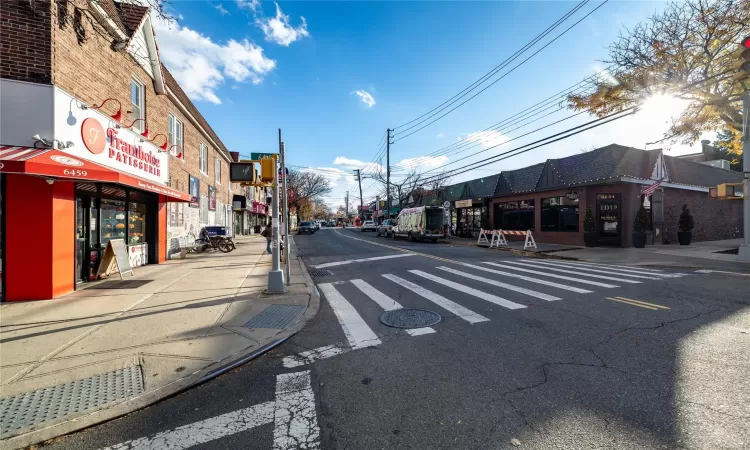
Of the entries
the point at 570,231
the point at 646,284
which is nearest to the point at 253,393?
the point at 646,284

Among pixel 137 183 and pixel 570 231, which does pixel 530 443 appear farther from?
pixel 570 231

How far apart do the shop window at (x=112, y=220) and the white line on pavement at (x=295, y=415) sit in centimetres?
857

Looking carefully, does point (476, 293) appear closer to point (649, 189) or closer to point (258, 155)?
point (258, 155)

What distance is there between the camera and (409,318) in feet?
18.7

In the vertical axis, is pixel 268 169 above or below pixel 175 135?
below

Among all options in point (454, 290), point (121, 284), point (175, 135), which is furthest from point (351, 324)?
point (175, 135)

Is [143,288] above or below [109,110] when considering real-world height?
below

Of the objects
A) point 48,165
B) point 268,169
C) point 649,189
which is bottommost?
point 48,165

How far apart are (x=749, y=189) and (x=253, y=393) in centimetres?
1800

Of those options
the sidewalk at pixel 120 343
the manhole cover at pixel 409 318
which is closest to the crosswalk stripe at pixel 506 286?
the manhole cover at pixel 409 318

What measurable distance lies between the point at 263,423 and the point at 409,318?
331 cm

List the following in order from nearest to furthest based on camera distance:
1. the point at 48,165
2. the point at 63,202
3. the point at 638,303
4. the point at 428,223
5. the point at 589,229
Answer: the point at 48,165 < the point at 638,303 < the point at 63,202 < the point at 589,229 < the point at 428,223

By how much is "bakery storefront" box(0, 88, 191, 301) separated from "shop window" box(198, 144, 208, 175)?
9.78 m

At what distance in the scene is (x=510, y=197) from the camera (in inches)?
989
